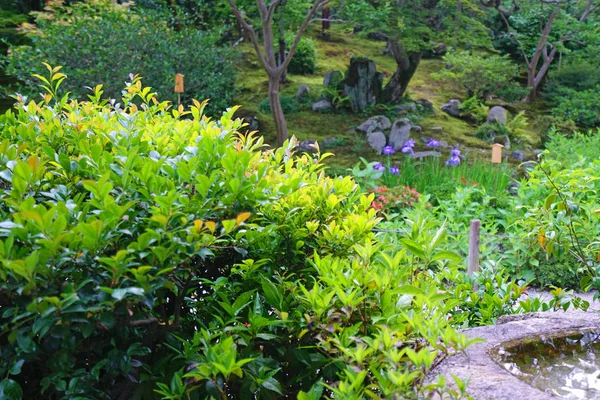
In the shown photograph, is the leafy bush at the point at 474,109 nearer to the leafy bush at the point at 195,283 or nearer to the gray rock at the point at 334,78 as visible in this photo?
the gray rock at the point at 334,78

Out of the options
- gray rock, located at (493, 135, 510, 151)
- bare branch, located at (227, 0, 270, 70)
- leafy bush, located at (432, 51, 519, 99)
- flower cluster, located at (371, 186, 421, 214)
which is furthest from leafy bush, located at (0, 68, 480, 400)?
leafy bush, located at (432, 51, 519, 99)

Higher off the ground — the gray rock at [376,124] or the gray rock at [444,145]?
the gray rock at [376,124]

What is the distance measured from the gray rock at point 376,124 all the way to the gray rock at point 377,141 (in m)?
0.51

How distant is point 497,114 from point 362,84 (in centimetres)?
270

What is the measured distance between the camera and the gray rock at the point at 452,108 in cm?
1260

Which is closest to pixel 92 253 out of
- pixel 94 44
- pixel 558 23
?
pixel 94 44

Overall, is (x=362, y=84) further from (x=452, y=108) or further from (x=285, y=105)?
(x=452, y=108)

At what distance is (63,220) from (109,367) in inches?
18.7

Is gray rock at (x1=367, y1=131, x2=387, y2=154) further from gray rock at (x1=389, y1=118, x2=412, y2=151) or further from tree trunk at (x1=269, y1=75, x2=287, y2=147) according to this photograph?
tree trunk at (x1=269, y1=75, x2=287, y2=147)

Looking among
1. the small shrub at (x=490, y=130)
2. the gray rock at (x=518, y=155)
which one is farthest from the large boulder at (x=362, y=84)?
the gray rock at (x=518, y=155)

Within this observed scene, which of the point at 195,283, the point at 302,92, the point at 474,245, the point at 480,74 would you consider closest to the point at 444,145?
the point at 302,92

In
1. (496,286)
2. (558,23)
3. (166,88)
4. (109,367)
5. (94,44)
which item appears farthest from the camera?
(558,23)

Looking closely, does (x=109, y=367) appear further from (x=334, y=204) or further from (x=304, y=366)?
(x=334, y=204)

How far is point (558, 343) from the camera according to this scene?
7.24 feet
